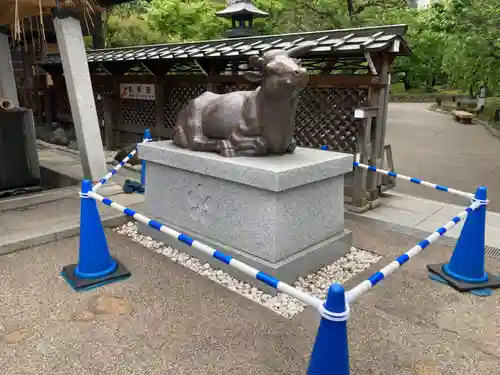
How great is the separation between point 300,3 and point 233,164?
42.6ft

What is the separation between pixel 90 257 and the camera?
3.66 m

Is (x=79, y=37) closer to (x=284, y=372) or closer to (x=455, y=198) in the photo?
(x=284, y=372)

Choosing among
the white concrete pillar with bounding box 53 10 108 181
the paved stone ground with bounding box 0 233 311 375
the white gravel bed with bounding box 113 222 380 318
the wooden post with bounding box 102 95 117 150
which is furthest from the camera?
the wooden post with bounding box 102 95 117 150

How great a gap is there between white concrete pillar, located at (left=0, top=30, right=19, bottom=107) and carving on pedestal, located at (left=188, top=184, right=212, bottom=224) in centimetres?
546

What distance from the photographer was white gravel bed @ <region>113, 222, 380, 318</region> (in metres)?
3.49

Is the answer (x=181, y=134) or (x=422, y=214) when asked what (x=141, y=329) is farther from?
(x=422, y=214)

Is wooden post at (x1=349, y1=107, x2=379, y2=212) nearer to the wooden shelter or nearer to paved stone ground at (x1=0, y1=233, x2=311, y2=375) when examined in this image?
the wooden shelter

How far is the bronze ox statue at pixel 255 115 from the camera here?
3.50 m

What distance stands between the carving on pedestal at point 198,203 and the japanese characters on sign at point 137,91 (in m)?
5.47

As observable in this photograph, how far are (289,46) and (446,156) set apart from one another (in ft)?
22.4

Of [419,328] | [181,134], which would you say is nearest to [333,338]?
[419,328]

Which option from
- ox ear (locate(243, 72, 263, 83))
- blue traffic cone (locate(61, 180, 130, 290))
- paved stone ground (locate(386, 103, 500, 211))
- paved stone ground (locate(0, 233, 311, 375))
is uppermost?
ox ear (locate(243, 72, 263, 83))

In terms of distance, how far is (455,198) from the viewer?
6953mm

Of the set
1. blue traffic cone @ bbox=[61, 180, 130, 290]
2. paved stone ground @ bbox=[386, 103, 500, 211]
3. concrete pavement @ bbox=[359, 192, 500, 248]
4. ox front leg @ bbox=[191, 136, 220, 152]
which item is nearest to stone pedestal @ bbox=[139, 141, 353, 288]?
ox front leg @ bbox=[191, 136, 220, 152]
